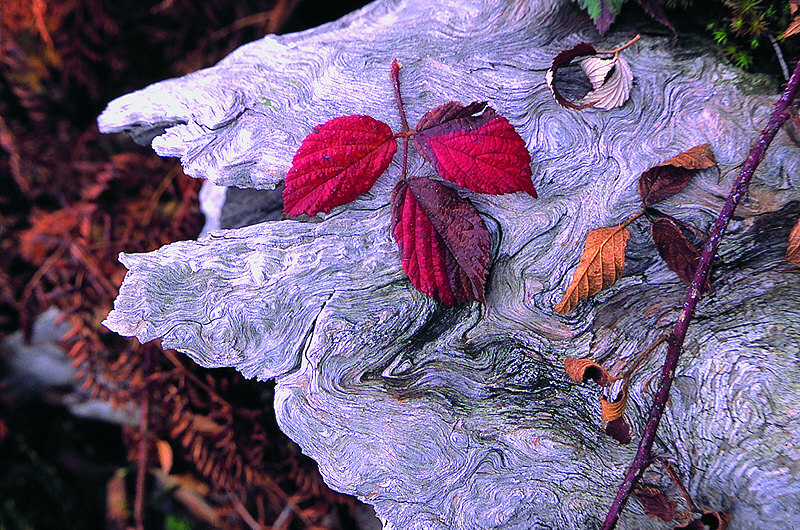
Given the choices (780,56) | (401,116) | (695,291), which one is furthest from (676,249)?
(401,116)

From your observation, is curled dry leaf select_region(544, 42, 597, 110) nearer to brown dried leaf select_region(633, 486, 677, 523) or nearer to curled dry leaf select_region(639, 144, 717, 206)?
curled dry leaf select_region(639, 144, 717, 206)

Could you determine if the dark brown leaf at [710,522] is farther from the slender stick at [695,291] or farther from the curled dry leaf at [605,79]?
the curled dry leaf at [605,79]

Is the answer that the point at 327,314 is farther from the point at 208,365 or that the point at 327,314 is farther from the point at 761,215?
the point at 761,215

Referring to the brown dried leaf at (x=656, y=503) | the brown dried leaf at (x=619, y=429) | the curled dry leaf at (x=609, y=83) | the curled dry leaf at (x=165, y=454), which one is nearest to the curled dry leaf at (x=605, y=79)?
the curled dry leaf at (x=609, y=83)

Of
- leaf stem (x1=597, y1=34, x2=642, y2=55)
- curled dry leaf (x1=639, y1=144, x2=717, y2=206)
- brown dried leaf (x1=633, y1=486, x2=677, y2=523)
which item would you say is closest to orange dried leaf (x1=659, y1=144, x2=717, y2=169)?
curled dry leaf (x1=639, y1=144, x2=717, y2=206)

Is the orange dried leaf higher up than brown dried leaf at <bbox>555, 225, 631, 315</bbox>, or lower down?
higher up

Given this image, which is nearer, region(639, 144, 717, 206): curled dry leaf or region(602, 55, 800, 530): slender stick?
region(602, 55, 800, 530): slender stick
